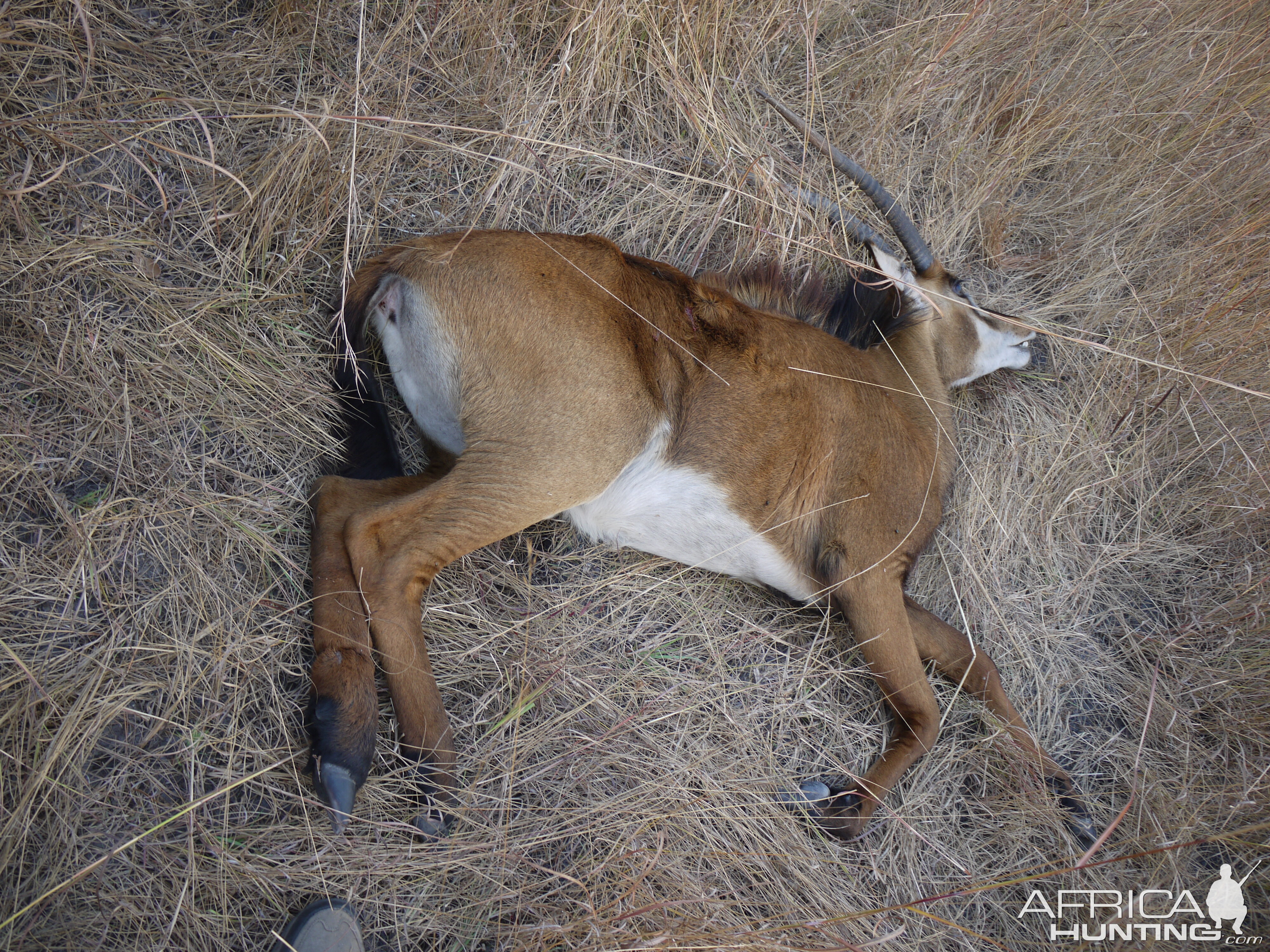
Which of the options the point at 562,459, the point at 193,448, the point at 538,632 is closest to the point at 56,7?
the point at 193,448

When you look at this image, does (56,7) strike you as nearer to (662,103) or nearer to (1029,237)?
(662,103)

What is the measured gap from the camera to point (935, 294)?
3.93 metres

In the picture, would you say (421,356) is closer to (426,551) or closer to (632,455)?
(426,551)

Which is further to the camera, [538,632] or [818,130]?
[818,130]

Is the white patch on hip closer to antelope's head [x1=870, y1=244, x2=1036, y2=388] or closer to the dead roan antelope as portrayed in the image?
the dead roan antelope

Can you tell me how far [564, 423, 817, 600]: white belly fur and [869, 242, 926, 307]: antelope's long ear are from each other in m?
1.68

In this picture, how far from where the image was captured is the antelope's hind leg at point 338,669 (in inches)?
94.3

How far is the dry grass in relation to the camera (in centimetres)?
234

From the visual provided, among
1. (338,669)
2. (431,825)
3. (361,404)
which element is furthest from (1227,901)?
(361,404)

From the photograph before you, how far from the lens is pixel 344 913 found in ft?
7.57

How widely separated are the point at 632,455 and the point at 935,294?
7.17ft

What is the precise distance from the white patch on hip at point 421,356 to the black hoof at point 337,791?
1.21m

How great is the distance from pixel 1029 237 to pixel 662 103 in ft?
8.58

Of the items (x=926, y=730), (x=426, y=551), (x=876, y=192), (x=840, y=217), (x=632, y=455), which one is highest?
(x=876, y=192)
